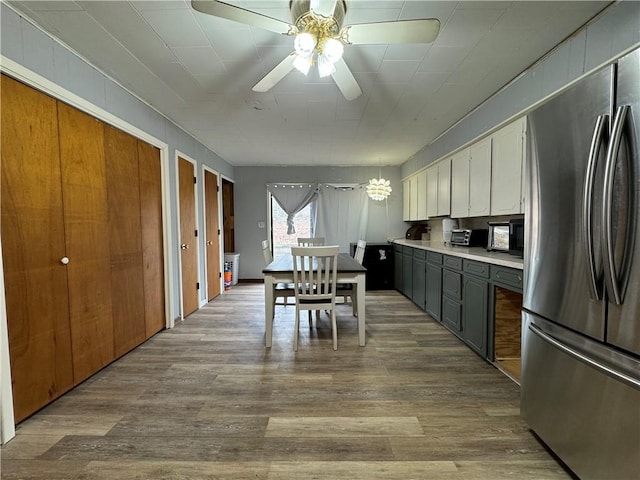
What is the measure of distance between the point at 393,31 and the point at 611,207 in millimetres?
1266

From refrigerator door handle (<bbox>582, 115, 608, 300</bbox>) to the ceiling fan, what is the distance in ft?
2.83

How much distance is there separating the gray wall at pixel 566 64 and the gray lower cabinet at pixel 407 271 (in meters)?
1.79

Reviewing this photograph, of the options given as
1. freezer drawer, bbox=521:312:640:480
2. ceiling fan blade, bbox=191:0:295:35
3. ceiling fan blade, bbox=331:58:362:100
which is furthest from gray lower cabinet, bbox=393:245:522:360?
ceiling fan blade, bbox=191:0:295:35

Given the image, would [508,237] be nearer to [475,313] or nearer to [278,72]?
[475,313]

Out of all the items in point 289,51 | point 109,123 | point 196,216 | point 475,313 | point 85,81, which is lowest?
point 475,313

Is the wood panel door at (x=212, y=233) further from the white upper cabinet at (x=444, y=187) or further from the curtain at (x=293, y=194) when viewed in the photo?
the white upper cabinet at (x=444, y=187)

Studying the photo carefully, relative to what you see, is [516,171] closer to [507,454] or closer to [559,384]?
[559,384]

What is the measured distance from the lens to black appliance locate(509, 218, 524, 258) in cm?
231

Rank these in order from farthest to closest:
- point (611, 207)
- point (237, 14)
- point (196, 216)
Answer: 1. point (196, 216)
2. point (237, 14)
3. point (611, 207)

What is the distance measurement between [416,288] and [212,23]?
12.0 feet

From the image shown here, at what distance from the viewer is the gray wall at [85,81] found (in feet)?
5.38

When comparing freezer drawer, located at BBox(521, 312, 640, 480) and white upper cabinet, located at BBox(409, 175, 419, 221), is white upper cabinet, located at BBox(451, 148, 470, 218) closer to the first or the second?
white upper cabinet, located at BBox(409, 175, 419, 221)

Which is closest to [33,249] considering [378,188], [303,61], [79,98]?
[79,98]

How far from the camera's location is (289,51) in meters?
2.06
